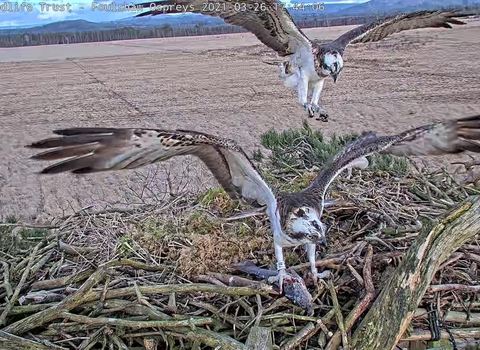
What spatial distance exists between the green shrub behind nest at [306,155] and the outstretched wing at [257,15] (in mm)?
916

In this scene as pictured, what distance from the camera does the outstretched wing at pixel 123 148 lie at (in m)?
2.70

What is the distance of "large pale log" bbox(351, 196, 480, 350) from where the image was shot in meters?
2.95

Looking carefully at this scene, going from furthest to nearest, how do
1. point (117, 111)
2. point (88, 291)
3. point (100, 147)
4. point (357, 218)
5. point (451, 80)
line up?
point (451, 80) → point (117, 111) → point (357, 218) → point (88, 291) → point (100, 147)

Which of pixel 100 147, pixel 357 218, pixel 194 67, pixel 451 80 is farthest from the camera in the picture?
pixel 194 67

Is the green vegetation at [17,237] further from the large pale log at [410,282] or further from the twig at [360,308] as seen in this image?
the large pale log at [410,282]

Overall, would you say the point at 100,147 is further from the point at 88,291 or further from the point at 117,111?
the point at 117,111

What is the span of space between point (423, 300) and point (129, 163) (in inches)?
69.5

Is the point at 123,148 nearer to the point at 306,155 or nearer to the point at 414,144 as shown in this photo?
the point at 414,144

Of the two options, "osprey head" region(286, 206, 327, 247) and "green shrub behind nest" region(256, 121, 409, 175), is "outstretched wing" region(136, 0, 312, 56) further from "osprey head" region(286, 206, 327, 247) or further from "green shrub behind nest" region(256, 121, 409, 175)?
"osprey head" region(286, 206, 327, 247)

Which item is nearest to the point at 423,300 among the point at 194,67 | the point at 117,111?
the point at 117,111

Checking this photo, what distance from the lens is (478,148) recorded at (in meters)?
3.60

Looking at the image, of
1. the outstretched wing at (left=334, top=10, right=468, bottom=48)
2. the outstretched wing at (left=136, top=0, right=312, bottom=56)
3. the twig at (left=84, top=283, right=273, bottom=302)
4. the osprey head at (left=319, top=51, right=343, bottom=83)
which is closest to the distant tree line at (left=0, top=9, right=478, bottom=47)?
the outstretched wing at (left=334, top=10, right=468, bottom=48)

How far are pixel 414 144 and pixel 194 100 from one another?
1297cm

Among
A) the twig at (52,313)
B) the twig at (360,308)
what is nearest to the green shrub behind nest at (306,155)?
the twig at (360,308)
